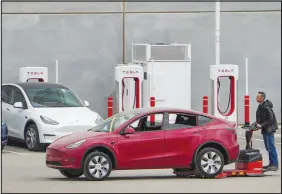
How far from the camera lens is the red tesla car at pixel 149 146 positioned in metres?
15.7

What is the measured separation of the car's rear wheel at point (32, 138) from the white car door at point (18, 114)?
0.79 ft

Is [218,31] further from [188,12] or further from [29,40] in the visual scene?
[29,40]

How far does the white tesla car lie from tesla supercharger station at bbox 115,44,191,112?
13.7 feet

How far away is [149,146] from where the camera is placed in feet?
52.3

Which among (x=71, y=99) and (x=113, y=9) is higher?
(x=113, y=9)

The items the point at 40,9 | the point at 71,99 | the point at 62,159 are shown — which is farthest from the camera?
the point at 40,9

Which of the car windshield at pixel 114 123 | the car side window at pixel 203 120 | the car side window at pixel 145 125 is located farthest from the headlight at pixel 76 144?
the car side window at pixel 203 120

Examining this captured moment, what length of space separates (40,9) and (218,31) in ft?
18.4

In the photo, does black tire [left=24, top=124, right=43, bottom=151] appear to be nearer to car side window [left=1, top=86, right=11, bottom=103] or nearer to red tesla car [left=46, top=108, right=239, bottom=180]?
car side window [left=1, top=86, right=11, bottom=103]

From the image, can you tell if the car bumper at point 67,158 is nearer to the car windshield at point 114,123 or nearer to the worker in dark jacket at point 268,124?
the car windshield at point 114,123

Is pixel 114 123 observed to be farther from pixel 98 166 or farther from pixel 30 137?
pixel 30 137

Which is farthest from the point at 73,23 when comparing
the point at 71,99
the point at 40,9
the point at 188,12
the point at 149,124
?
the point at 149,124

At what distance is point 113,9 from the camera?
29.2m

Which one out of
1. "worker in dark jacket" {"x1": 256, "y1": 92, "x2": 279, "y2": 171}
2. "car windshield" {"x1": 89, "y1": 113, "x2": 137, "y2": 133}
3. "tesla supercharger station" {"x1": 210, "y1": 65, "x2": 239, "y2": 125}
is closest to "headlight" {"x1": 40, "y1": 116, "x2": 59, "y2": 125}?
"car windshield" {"x1": 89, "y1": 113, "x2": 137, "y2": 133}
